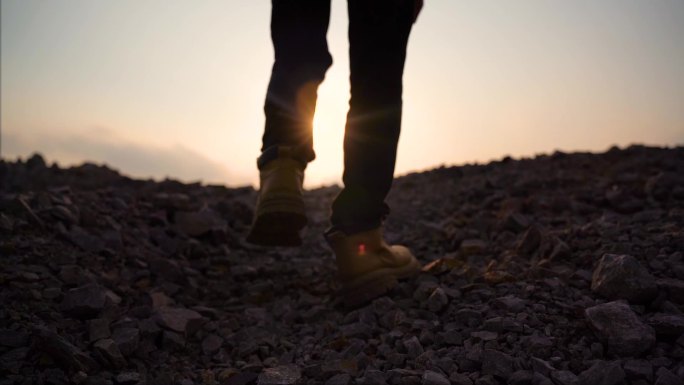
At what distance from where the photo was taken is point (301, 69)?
7.73 feet

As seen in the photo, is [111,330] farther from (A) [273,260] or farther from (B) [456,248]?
(B) [456,248]

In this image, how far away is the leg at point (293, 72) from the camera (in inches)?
92.2

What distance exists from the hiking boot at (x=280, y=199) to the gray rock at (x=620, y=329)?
1.31 metres

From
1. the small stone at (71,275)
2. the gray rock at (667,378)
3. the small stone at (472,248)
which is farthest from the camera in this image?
the small stone at (472,248)

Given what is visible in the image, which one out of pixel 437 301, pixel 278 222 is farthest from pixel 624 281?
pixel 278 222

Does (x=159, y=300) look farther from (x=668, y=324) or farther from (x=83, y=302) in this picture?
(x=668, y=324)

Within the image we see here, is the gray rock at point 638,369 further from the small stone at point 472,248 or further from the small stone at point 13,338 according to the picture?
the small stone at point 13,338

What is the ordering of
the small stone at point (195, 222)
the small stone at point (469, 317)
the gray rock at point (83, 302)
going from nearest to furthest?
the small stone at point (469, 317), the gray rock at point (83, 302), the small stone at point (195, 222)

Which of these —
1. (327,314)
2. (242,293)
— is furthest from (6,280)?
(327,314)

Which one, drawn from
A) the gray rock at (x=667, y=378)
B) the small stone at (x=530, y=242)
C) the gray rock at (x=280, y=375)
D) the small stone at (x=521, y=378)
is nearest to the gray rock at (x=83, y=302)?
the gray rock at (x=280, y=375)

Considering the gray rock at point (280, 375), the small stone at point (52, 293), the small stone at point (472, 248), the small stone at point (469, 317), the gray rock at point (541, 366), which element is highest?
the small stone at point (472, 248)

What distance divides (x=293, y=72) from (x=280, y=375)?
137 centimetres

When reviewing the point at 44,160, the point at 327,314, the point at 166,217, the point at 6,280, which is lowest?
the point at 327,314

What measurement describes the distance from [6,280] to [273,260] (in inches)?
64.9
